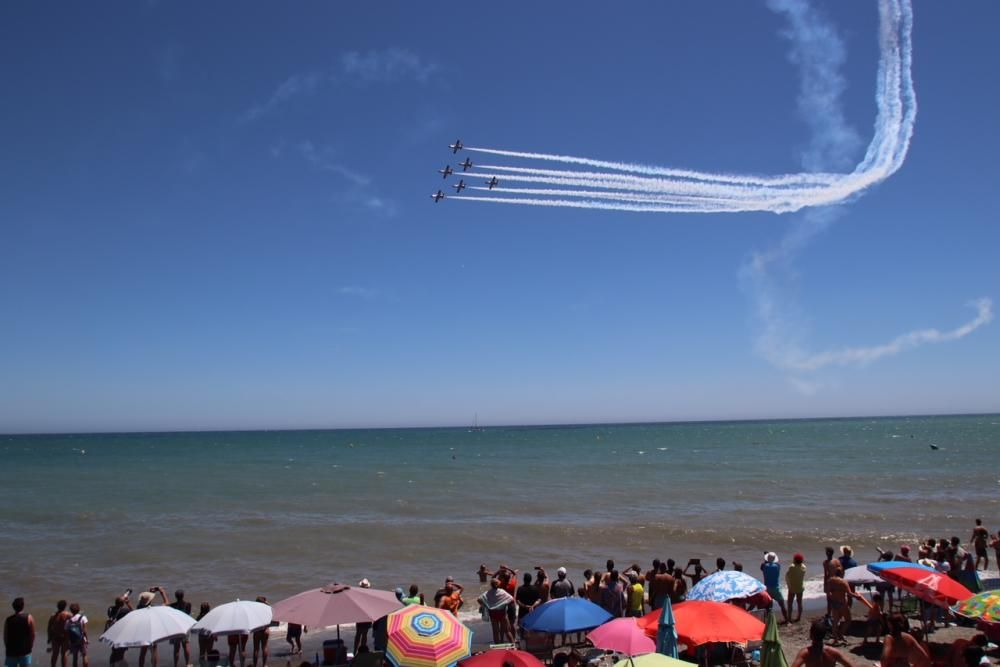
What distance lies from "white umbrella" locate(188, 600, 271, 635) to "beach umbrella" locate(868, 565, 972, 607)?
10.3m

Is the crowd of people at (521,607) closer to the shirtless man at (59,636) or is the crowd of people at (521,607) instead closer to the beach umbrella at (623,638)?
the shirtless man at (59,636)

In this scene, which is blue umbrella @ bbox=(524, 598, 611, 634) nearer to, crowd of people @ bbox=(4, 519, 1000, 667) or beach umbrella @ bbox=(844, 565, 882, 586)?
crowd of people @ bbox=(4, 519, 1000, 667)

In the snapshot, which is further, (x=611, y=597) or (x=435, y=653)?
(x=611, y=597)

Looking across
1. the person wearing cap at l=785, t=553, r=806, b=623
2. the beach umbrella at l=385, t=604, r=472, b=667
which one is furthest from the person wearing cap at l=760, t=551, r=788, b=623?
the beach umbrella at l=385, t=604, r=472, b=667

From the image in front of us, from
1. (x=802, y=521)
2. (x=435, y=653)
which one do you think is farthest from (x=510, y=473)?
(x=435, y=653)

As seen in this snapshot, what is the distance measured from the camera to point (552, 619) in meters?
10.2

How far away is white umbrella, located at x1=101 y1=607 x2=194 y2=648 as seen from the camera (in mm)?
10141

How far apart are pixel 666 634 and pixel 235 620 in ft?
22.0

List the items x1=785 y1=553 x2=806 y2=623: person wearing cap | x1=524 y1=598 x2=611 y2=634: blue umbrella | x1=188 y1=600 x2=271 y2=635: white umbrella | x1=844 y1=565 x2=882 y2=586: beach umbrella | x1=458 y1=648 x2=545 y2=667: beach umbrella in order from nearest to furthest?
x1=458 y1=648 x2=545 y2=667: beach umbrella, x1=524 y1=598 x2=611 y2=634: blue umbrella, x1=188 y1=600 x2=271 y2=635: white umbrella, x1=844 y1=565 x2=882 y2=586: beach umbrella, x1=785 y1=553 x2=806 y2=623: person wearing cap

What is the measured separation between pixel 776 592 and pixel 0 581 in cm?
2102

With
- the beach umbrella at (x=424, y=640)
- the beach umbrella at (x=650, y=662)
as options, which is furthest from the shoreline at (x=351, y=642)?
the beach umbrella at (x=650, y=662)

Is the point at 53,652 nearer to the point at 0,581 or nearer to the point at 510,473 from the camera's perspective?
the point at 0,581

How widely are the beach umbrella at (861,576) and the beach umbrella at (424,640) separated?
25.9 ft

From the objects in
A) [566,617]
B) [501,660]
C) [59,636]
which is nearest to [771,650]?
[566,617]
